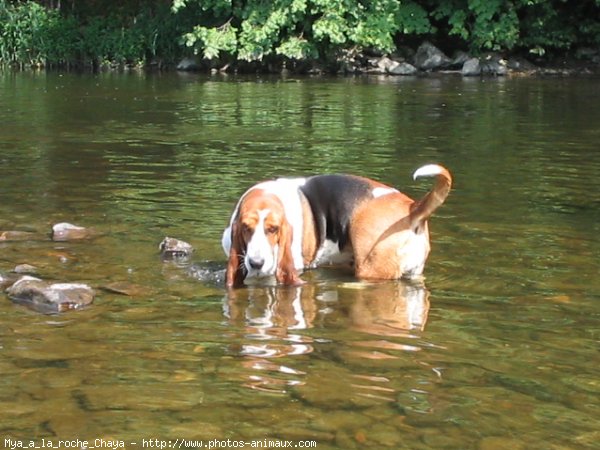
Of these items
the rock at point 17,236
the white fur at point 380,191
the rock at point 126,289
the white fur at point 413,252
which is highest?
the white fur at point 380,191

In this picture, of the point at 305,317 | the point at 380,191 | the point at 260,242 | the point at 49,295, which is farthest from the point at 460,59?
the point at 49,295

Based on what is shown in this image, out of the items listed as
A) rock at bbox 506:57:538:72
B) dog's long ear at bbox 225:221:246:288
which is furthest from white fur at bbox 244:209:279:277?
rock at bbox 506:57:538:72

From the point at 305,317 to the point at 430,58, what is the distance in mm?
24454

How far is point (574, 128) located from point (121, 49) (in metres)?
20.6

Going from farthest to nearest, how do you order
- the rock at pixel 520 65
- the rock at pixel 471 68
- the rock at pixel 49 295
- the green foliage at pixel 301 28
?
the rock at pixel 520 65 < the green foliage at pixel 301 28 < the rock at pixel 471 68 < the rock at pixel 49 295

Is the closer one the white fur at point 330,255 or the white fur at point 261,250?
the white fur at point 261,250

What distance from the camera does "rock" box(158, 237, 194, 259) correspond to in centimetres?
732

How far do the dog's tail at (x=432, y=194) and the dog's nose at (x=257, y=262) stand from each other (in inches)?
42.0

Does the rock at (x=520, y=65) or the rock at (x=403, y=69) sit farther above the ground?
the rock at (x=520, y=65)

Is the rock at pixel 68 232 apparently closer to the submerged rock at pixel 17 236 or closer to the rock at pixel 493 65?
the submerged rock at pixel 17 236

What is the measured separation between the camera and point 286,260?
6.57 meters

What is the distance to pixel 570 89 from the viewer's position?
23172 mm

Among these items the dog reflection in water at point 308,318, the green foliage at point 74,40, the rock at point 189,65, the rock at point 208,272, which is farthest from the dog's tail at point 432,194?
the green foliage at point 74,40

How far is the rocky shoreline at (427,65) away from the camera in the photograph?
28516mm
